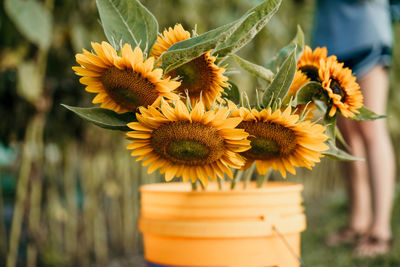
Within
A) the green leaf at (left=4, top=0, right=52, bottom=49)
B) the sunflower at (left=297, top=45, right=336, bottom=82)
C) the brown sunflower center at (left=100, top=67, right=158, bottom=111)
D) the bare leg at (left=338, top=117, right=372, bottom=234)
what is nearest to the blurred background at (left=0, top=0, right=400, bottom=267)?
the green leaf at (left=4, top=0, right=52, bottom=49)

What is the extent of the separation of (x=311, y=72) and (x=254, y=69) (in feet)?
0.27

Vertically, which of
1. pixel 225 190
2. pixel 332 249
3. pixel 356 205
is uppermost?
pixel 225 190

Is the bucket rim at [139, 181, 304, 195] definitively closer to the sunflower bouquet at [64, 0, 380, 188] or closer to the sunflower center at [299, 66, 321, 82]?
the sunflower bouquet at [64, 0, 380, 188]

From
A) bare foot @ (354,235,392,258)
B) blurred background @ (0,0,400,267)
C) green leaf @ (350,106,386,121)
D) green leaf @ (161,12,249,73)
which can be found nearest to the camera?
green leaf @ (161,12,249,73)

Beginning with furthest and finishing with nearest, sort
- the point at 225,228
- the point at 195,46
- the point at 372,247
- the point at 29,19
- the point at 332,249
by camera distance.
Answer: the point at 332,249 < the point at 372,247 < the point at 29,19 < the point at 225,228 < the point at 195,46

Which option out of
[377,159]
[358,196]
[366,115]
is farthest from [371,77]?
[366,115]

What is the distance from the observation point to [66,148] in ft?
3.92

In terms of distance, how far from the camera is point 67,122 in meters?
1.19

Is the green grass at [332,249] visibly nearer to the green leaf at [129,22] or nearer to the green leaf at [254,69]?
the green leaf at [254,69]

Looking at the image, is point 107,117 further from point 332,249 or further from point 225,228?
point 332,249

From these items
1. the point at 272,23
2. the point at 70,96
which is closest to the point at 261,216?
the point at 70,96

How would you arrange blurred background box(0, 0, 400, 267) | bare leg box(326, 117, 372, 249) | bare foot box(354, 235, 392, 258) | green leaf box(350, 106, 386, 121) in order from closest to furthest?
green leaf box(350, 106, 386, 121) < blurred background box(0, 0, 400, 267) < bare foot box(354, 235, 392, 258) < bare leg box(326, 117, 372, 249)

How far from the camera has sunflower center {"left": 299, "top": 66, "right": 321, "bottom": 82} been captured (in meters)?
0.56

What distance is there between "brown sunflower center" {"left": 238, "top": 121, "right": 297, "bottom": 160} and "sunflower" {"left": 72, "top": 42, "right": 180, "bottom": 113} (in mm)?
96
